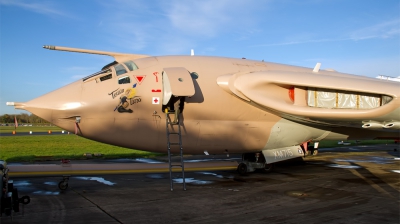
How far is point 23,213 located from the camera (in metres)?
6.65

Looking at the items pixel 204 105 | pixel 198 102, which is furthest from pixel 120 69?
pixel 204 105

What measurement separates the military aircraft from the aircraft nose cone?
0.08ft

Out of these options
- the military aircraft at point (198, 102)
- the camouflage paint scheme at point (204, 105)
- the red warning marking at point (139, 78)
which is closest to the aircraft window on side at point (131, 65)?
the military aircraft at point (198, 102)

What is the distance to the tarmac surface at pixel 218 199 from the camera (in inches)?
255

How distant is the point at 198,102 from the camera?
30.6ft

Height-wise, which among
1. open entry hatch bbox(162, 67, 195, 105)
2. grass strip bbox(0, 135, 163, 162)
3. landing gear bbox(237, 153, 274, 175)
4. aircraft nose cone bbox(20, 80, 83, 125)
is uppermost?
open entry hatch bbox(162, 67, 195, 105)

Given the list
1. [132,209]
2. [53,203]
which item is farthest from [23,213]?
[132,209]

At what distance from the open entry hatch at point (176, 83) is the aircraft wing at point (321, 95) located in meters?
1.11

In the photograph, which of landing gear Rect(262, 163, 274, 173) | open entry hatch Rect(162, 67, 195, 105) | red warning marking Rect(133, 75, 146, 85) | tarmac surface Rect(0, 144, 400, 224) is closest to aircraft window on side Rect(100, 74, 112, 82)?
red warning marking Rect(133, 75, 146, 85)

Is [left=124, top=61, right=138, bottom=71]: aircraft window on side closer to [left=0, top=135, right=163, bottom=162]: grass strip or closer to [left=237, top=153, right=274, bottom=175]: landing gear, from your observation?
[left=237, top=153, right=274, bottom=175]: landing gear

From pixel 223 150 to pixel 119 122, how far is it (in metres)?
3.33

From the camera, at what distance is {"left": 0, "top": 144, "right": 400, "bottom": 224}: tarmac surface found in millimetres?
6465

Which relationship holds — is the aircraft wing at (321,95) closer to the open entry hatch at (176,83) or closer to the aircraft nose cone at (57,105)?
the open entry hatch at (176,83)

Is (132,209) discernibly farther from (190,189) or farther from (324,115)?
(324,115)
